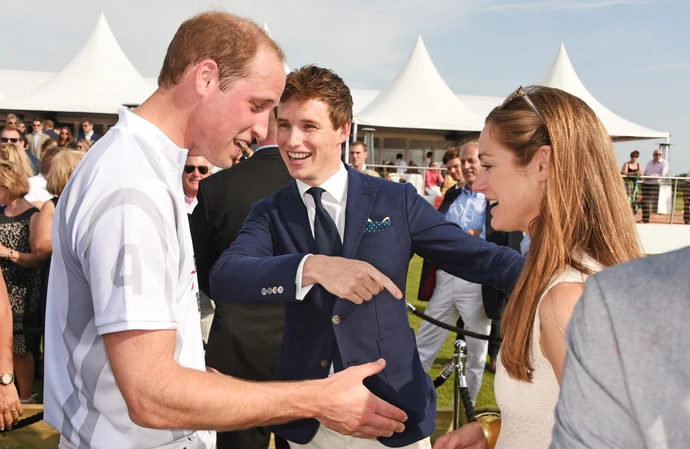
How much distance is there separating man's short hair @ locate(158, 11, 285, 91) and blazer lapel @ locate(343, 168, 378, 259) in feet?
2.69

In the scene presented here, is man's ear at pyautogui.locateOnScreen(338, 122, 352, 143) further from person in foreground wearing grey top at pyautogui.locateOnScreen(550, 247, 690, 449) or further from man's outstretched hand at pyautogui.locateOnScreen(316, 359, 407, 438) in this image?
person in foreground wearing grey top at pyautogui.locateOnScreen(550, 247, 690, 449)

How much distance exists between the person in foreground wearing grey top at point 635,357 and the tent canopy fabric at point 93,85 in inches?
826

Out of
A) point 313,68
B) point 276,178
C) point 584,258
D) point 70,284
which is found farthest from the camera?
point 276,178

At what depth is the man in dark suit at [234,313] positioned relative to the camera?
12.1 feet

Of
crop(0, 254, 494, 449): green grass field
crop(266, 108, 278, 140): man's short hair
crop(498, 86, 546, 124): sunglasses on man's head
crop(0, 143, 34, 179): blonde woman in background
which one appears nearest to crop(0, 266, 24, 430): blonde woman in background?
crop(266, 108, 278, 140): man's short hair

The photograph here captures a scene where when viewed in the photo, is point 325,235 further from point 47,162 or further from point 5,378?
point 47,162

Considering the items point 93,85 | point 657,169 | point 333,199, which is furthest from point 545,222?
point 93,85

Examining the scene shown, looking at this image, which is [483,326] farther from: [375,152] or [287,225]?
[375,152]

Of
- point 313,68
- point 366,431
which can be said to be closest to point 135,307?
point 366,431

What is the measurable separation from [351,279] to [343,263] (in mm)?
86

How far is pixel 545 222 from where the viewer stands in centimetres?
175

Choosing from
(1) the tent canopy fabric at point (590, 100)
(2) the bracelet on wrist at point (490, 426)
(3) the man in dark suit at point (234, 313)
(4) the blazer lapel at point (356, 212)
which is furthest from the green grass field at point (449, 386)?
(1) the tent canopy fabric at point (590, 100)

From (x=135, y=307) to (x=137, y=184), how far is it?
31 cm

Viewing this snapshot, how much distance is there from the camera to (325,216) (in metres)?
2.42
